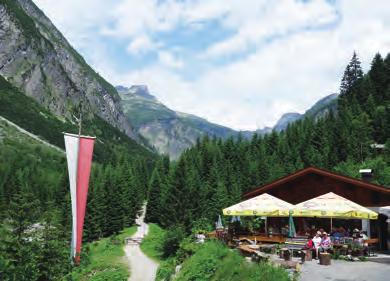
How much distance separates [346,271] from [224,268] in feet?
16.3

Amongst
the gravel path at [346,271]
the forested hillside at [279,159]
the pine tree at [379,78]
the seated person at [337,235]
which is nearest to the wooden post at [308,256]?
the gravel path at [346,271]

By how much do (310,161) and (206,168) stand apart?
66.8 ft

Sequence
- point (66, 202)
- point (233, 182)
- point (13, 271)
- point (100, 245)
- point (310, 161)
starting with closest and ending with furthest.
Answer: point (13, 271)
point (100, 245)
point (66, 202)
point (233, 182)
point (310, 161)

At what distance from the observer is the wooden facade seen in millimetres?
32312

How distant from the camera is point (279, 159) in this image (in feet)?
317

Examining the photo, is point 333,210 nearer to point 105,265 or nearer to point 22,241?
point 22,241

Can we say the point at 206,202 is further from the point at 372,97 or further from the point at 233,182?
the point at 372,97

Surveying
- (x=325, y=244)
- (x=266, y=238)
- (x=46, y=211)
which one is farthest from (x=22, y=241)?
(x=325, y=244)

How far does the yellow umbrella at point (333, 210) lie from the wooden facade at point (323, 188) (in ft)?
25.8

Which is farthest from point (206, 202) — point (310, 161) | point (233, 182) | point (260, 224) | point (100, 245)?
point (260, 224)

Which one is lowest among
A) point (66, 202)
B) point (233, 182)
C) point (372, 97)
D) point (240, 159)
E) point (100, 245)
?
point (100, 245)

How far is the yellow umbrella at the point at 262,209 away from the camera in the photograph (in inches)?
1035

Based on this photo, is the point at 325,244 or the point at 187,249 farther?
the point at 187,249

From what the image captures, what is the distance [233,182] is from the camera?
8419cm
